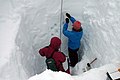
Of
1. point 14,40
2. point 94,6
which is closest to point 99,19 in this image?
point 94,6

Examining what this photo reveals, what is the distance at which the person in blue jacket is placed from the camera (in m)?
5.01

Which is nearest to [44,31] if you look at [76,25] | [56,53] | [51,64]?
[76,25]

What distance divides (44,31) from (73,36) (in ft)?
2.11

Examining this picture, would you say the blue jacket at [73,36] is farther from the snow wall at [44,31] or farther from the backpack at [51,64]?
the backpack at [51,64]

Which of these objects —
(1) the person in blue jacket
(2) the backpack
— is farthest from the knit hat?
(2) the backpack

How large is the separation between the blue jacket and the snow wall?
25 cm

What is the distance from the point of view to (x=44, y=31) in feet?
17.4

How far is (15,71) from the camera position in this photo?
3727 mm

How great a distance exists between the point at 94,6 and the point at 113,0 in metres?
0.83

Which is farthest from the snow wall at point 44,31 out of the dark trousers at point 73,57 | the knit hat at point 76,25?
the knit hat at point 76,25

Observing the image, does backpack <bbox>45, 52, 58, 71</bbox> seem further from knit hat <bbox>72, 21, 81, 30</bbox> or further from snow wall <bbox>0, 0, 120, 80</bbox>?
knit hat <bbox>72, 21, 81, 30</bbox>

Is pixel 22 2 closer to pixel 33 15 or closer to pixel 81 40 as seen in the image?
pixel 33 15

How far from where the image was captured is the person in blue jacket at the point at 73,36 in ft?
16.4

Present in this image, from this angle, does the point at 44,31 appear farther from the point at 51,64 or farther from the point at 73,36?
the point at 51,64
